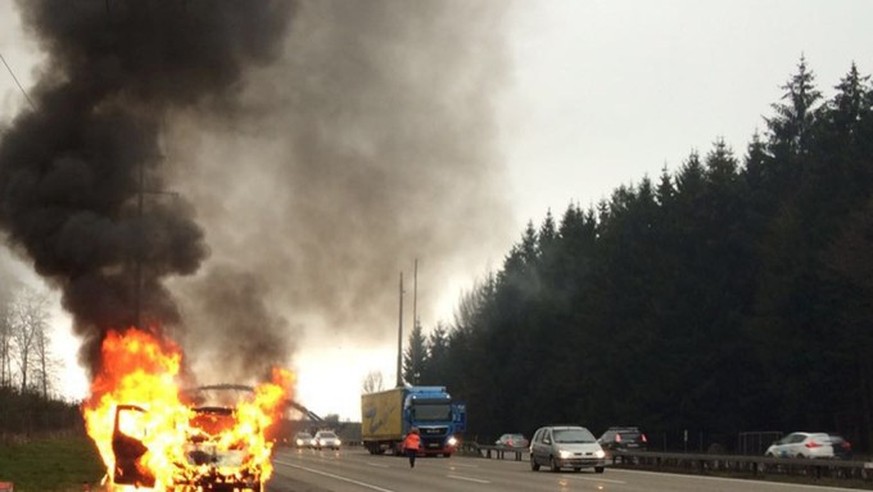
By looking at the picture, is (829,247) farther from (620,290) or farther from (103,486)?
(103,486)

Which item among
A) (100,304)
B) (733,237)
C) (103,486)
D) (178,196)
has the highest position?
(733,237)

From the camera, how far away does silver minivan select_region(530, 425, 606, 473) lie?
143 ft

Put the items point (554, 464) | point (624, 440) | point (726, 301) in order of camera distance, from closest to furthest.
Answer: point (554, 464), point (624, 440), point (726, 301)

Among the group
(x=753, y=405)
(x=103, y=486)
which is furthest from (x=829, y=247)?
(x=103, y=486)

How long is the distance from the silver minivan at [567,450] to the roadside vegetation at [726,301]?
62.6ft

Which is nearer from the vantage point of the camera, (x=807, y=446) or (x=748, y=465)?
Result: (x=748, y=465)

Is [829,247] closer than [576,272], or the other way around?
[829,247]

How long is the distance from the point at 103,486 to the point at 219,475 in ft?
31.3

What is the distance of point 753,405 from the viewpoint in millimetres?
71375

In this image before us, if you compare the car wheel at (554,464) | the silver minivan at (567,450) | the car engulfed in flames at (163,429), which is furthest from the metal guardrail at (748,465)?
the car engulfed in flames at (163,429)

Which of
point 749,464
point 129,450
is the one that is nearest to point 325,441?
point 749,464

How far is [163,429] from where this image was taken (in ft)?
81.0

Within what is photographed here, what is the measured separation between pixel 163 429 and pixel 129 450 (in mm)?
798

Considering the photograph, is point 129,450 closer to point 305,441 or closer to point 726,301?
point 726,301
